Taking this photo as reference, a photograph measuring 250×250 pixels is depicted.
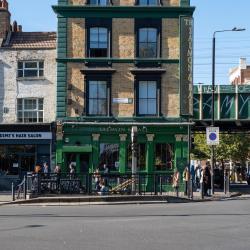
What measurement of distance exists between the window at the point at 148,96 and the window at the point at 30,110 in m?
6.16

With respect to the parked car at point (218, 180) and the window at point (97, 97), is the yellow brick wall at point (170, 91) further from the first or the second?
the parked car at point (218, 180)

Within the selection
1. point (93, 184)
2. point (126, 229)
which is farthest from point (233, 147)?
point (126, 229)

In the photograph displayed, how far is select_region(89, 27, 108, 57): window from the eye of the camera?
37.3 metres

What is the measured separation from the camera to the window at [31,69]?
38906 mm

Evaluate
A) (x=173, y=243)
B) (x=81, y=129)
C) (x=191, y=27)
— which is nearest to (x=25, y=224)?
(x=173, y=243)

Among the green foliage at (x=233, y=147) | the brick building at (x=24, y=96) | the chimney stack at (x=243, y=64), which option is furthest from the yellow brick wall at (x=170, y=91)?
the chimney stack at (x=243, y=64)

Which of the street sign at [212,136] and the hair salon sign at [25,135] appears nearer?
Result: the street sign at [212,136]

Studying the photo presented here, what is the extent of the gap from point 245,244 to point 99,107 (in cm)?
2472

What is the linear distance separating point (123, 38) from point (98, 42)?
4.83 feet

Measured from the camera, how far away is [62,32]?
37.2 meters

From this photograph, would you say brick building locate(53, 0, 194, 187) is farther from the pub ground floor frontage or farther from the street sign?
the street sign

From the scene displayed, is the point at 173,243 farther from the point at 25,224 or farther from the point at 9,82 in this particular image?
the point at 9,82

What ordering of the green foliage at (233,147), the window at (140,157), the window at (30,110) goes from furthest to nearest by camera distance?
1. the green foliage at (233,147)
2. the window at (30,110)
3. the window at (140,157)

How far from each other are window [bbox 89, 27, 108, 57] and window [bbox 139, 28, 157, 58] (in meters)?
2.03
